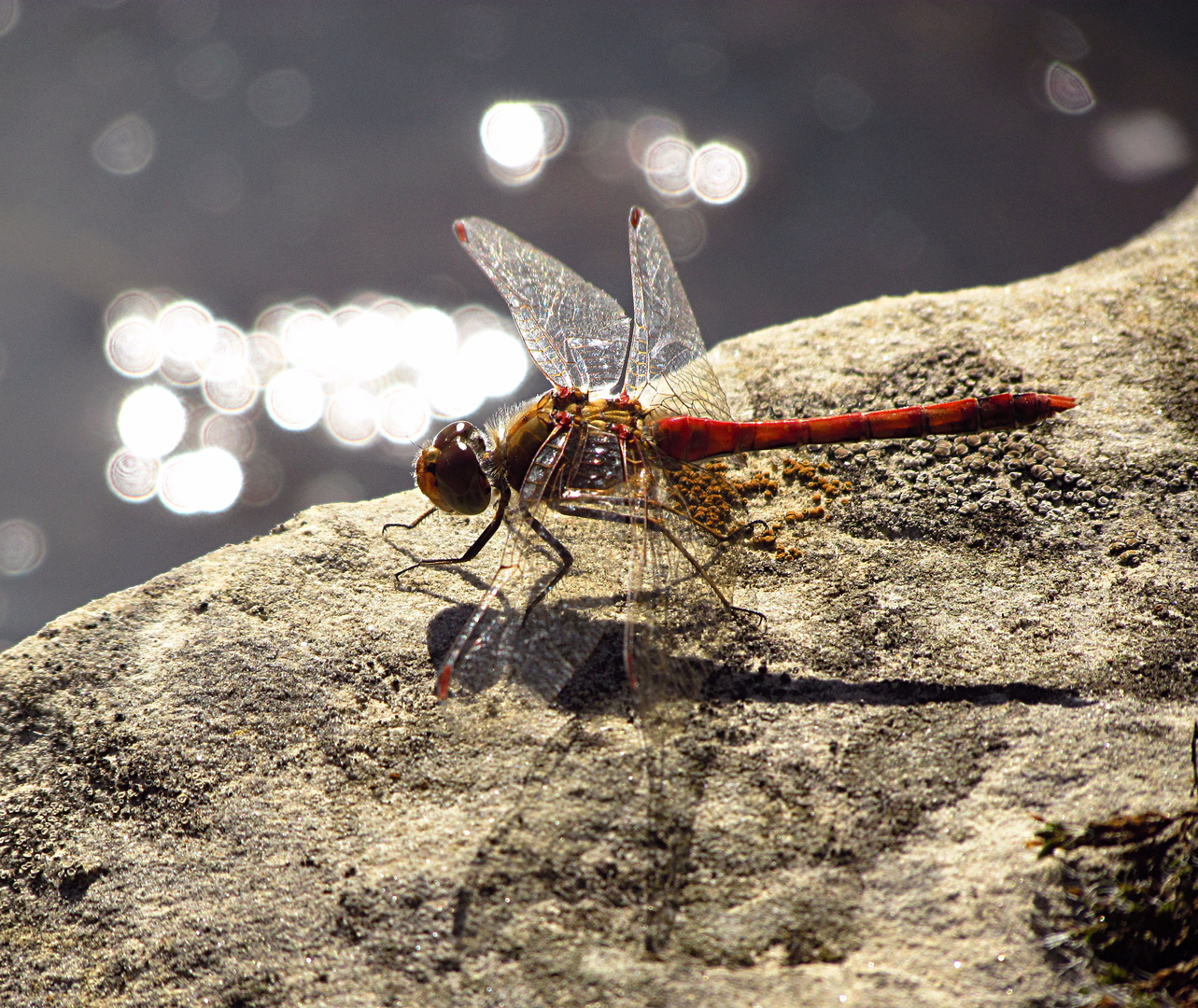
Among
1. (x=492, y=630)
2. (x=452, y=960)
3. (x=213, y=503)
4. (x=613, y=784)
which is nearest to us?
(x=452, y=960)

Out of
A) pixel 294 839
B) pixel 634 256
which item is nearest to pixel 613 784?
pixel 294 839

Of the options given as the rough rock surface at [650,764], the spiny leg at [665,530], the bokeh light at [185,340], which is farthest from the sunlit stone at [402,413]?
the spiny leg at [665,530]

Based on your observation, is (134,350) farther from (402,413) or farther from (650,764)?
(650,764)

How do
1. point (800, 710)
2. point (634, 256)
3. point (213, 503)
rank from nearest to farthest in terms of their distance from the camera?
point (800, 710), point (634, 256), point (213, 503)

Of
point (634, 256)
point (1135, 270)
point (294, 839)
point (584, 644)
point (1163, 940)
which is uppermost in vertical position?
point (634, 256)

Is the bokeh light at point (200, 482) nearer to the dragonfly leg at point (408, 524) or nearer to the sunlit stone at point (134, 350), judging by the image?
the sunlit stone at point (134, 350)

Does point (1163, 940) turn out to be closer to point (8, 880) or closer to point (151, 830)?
point (151, 830)
